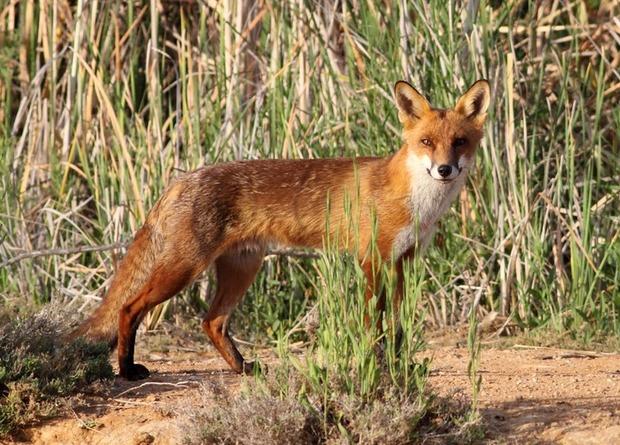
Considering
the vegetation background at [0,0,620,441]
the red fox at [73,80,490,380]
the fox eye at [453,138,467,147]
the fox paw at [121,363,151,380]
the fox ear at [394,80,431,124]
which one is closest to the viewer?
the fox paw at [121,363,151,380]

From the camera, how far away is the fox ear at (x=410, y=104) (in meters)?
5.83

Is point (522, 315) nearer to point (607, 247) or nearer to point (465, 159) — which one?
point (607, 247)

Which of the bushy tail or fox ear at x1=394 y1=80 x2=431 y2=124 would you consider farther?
fox ear at x1=394 y1=80 x2=431 y2=124

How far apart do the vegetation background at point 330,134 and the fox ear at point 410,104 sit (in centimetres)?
96

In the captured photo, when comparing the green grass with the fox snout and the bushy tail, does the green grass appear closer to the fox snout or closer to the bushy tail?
the bushy tail

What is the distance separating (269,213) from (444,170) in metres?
1.00

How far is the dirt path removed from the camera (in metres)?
4.40

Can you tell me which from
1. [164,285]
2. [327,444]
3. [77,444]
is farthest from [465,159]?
[77,444]

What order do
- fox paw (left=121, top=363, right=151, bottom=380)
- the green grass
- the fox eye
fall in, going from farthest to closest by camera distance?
the fox eye → fox paw (left=121, top=363, right=151, bottom=380) → the green grass

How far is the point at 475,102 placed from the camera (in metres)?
5.93

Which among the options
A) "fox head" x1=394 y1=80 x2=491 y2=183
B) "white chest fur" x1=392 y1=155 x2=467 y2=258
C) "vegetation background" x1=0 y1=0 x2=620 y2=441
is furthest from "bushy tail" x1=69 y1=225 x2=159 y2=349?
"fox head" x1=394 y1=80 x2=491 y2=183

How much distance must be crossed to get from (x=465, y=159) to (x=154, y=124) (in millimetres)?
2615

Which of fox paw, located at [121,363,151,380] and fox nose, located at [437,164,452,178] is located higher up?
fox nose, located at [437,164,452,178]

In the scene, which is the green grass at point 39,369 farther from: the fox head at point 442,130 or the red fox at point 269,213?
A: the fox head at point 442,130
